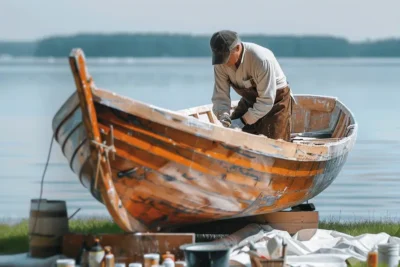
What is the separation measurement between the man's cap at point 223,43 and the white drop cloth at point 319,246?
5.19ft

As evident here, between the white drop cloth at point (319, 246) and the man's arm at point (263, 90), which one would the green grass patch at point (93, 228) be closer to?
the white drop cloth at point (319, 246)

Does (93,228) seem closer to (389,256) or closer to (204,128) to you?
(204,128)

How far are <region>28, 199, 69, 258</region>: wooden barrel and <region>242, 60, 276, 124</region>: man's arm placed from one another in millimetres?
2283

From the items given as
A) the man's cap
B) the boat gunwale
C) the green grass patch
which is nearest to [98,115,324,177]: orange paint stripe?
the boat gunwale

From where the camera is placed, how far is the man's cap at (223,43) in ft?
35.9

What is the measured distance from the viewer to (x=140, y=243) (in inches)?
391

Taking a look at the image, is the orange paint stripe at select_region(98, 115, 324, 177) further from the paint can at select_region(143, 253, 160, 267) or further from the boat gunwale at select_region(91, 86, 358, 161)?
the paint can at select_region(143, 253, 160, 267)

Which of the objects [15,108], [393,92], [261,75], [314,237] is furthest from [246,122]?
[393,92]

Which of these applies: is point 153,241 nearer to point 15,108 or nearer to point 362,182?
point 362,182

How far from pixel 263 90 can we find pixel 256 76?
0.14 meters

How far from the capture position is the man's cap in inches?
430

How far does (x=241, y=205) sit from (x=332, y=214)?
15.8 feet

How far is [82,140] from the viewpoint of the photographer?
9633mm

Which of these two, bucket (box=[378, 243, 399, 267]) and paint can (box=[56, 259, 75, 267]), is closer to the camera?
paint can (box=[56, 259, 75, 267])
